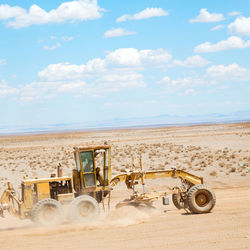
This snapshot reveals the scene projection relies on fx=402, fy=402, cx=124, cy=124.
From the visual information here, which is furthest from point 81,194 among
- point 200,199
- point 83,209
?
point 200,199

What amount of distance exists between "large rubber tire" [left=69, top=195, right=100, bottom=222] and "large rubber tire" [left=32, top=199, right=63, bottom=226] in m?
0.38

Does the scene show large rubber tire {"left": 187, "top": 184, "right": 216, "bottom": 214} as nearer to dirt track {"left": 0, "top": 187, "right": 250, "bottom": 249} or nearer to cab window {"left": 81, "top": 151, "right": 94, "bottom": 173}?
dirt track {"left": 0, "top": 187, "right": 250, "bottom": 249}

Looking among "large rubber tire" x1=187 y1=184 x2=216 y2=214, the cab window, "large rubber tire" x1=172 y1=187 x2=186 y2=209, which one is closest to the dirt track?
"large rubber tire" x1=187 y1=184 x2=216 y2=214

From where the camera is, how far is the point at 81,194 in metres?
13.4

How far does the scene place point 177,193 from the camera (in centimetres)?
1440

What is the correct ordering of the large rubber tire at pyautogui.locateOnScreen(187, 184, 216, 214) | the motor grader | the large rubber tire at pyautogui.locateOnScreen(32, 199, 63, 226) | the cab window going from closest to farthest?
the large rubber tire at pyautogui.locateOnScreen(32, 199, 63, 226)
the motor grader
the cab window
the large rubber tire at pyautogui.locateOnScreen(187, 184, 216, 214)

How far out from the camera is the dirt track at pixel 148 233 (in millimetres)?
10148

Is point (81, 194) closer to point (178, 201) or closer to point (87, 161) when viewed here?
point (87, 161)

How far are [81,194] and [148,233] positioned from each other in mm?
3083

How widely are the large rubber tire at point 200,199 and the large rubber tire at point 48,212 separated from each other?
4.34 meters

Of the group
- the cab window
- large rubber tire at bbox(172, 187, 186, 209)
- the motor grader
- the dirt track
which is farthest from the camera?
large rubber tire at bbox(172, 187, 186, 209)

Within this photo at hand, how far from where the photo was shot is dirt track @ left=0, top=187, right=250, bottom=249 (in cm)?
1015

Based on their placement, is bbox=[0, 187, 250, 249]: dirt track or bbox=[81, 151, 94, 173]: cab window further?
bbox=[81, 151, 94, 173]: cab window

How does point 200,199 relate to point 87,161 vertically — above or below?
below
